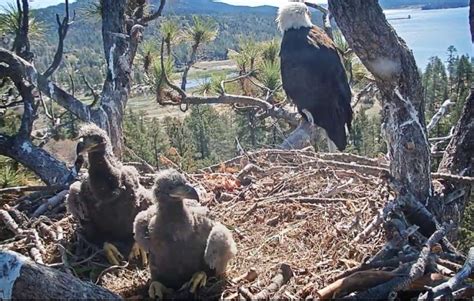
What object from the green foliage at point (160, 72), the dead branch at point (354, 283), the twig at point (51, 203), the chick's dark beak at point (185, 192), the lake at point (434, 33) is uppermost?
the green foliage at point (160, 72)

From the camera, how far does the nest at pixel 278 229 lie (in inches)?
116

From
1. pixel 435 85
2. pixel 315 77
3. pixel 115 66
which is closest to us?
pixel 115 66

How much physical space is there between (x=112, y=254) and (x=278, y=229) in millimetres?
1045

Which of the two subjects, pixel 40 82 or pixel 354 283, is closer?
pixel 354 283

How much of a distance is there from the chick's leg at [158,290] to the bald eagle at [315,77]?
3.09 meters

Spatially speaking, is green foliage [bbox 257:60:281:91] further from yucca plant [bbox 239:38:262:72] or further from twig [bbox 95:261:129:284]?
twig [bbox 95:261:129:284]

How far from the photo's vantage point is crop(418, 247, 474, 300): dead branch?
2211 millimetres

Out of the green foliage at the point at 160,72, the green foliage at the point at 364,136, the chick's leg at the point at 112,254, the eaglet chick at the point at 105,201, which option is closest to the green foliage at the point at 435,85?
→ the green foliage at the point at 364,136

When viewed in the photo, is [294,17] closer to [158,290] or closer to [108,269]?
[108,269]

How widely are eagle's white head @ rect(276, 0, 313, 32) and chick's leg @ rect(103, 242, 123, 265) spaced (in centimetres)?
330

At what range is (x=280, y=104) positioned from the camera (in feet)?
22.0

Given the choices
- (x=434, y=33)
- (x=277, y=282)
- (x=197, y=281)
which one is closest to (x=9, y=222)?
(x=197, y=281)

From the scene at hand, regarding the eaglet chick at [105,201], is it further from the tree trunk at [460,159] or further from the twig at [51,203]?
the tree trunk at [460,159]

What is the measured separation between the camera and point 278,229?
360cm
